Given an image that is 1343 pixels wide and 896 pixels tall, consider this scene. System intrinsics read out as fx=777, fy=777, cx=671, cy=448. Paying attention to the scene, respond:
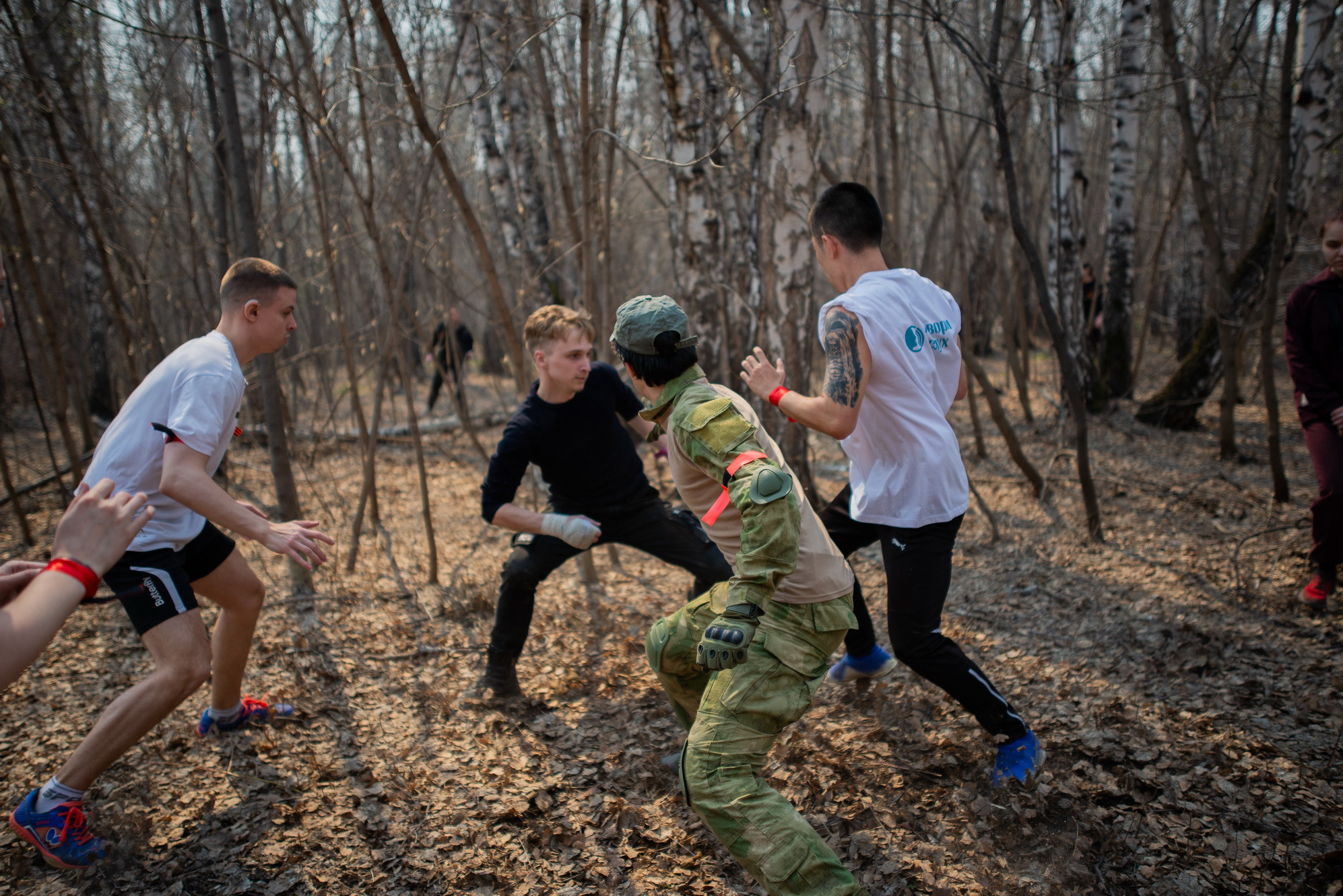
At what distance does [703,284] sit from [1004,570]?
3260 millimetres

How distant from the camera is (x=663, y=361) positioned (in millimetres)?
2197

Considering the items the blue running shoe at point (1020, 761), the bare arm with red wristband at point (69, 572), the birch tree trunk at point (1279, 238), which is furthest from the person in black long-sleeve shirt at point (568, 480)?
A: the birch tree trunk at point (1279, 238)

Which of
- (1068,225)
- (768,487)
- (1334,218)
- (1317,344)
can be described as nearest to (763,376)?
(768,487)

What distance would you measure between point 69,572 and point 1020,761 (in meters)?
2.77

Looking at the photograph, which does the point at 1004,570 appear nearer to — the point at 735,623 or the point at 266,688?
the point at 735,623

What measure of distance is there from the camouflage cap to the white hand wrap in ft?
3.03

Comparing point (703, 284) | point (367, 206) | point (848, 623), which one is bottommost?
point (848, 623)

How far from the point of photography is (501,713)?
3395 mm

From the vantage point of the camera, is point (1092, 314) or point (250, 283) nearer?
point (250, 283)

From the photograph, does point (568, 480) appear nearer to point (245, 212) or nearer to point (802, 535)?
point (802, 535)

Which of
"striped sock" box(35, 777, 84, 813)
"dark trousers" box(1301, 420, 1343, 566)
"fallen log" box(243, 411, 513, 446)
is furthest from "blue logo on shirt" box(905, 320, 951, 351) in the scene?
"fallen log" box(243, 411, 513, 446)

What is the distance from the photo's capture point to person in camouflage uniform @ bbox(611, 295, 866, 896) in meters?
1.85

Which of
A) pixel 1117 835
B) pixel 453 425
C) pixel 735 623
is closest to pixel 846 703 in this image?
pixel 1117 835

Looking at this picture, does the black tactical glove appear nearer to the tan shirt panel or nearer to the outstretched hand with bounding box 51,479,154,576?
the tan shirt panel
